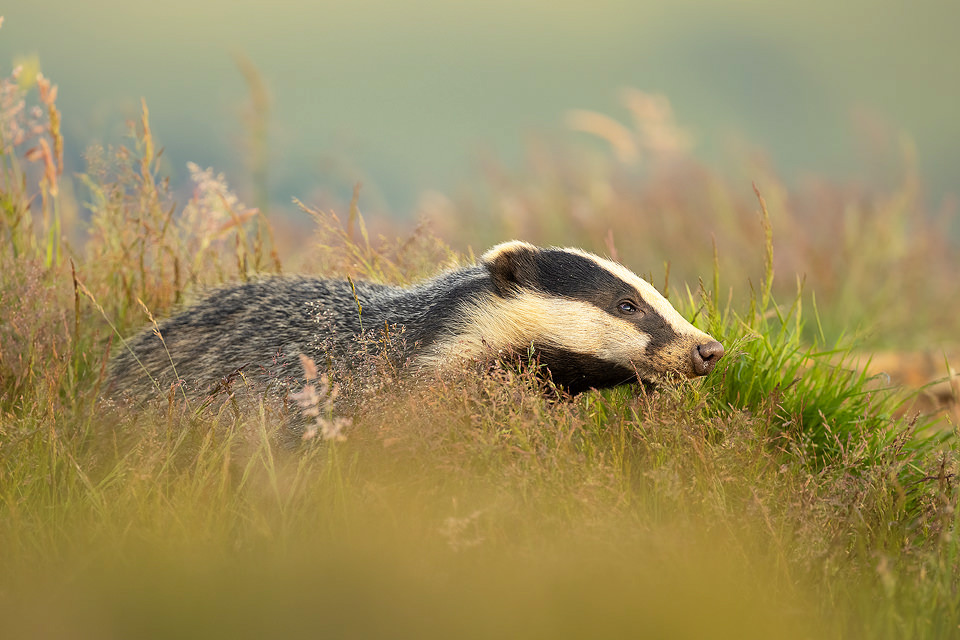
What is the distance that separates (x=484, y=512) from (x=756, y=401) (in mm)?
2249

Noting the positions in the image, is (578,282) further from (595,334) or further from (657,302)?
(657,302)

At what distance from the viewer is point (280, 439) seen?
4.23 meters

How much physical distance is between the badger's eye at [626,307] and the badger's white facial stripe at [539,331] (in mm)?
74

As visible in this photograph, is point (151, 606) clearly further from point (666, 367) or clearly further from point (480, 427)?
point (666, 367)

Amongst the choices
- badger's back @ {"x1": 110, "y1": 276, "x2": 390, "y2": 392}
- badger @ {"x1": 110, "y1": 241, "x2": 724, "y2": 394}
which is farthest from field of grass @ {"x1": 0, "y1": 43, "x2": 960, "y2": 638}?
badger's back @ {"x1": 110, "y1": 276, "x2": 390, "y2": 392}

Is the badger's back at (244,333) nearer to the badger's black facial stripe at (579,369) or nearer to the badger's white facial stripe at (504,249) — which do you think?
the badger's white facial stripe at (504,249)

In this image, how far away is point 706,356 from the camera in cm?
441

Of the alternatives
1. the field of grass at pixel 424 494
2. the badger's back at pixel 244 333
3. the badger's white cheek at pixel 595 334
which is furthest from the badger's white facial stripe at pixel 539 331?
the badger's back at pixel 244 333

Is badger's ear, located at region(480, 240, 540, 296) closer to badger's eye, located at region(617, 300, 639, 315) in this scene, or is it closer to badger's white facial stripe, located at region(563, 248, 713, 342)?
badger's white facial stripe, located at region(563, 248, 713, 342)

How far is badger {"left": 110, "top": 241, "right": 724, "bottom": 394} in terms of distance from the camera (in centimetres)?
449

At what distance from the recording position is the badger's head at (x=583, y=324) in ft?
14.7

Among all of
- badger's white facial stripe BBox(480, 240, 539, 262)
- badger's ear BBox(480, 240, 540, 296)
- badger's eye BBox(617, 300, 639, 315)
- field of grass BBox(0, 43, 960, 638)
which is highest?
badger's white facial stripe BBox(480, 240, 539, 262)

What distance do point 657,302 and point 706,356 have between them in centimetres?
40

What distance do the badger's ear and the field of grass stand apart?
0.68 m
